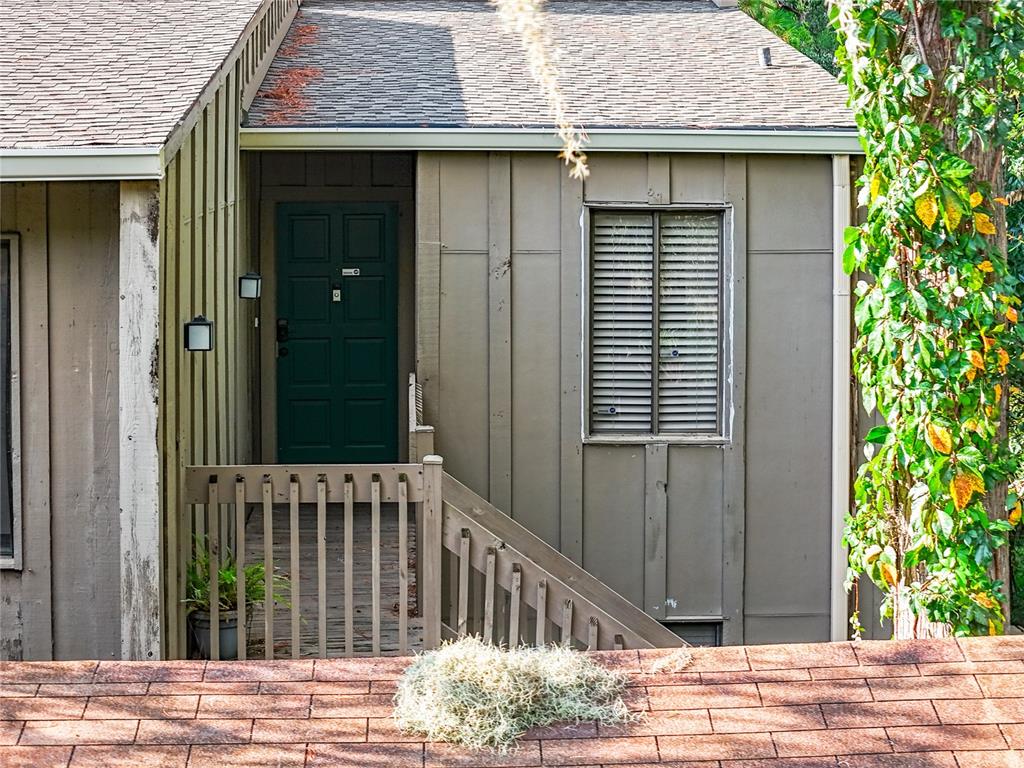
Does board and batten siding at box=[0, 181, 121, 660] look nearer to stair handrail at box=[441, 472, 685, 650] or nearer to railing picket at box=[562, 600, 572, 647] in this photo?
stair handrail at box=[441, 472, 685, 650]

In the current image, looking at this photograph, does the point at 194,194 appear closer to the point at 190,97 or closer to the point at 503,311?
the point at 190,97

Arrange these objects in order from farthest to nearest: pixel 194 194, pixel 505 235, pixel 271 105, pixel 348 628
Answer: pixel 271 105 → pixel 505 235 → pixel 194 194 → pixel 348 628

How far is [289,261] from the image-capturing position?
34.7 feet

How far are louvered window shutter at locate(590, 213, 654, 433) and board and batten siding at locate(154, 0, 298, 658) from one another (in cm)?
223

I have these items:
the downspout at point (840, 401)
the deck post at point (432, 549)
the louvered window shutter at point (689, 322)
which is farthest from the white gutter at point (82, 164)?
the downspout at point (840, 401)

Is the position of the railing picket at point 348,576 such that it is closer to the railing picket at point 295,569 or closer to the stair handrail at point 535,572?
the railing picket at point 295,569

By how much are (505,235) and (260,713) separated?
4382mm

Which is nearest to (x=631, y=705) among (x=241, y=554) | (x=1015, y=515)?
(x=1015, y=515)

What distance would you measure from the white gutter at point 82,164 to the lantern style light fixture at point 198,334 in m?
0.97

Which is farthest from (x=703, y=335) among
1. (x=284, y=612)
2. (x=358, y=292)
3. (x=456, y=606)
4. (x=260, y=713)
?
(x=260, y=713)

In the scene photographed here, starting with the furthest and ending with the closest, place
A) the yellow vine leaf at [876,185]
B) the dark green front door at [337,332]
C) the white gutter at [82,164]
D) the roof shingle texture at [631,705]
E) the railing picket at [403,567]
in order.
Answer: the dark green front door at [337,332], the railing picket at [403,567], the white gutter at [82,164], the yellow vine leaf at [876,185], the roof shingle texture at [631,705]

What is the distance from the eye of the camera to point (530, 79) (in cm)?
861

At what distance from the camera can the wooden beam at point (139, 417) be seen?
5.38 meters

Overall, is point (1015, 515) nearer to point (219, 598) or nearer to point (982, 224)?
point (982, 224)
